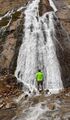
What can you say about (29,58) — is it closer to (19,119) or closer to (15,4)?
(19,119)

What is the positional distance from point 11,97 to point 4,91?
1.67m

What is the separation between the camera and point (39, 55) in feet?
118

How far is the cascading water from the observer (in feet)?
111

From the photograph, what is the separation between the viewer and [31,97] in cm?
2859

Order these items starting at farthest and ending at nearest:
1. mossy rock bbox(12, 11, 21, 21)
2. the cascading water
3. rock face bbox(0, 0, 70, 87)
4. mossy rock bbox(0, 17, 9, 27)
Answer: mossy rock bbox(12, 11, 21, 21)
mossy rock bbox(0, 17, 9, 27)
rock face bbox(0, 0, 70, 87)
the cascading water

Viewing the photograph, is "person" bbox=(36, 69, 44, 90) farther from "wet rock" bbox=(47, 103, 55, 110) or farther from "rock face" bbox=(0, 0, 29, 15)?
"rock face" bbox=(0, 0, 29, 15)

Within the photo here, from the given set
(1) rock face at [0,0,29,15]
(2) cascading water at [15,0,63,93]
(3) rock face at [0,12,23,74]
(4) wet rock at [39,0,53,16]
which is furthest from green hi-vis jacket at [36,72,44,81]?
(1) rock face at [0,0,29,15]

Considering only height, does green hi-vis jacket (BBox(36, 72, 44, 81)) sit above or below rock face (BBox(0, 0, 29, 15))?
below

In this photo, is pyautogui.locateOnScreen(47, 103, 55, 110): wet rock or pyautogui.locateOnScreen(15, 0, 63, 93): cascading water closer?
pyautogui.locateOnScreen(47, 103, 55, 110): wet rock

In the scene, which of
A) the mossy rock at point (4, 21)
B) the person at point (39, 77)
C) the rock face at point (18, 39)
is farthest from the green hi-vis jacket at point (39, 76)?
the mossy rock at point (4, 21)

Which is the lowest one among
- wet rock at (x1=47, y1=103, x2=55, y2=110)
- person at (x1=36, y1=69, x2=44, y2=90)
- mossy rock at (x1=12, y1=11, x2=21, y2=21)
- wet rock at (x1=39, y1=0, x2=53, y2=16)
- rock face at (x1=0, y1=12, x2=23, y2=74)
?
wet rock at (x1=47, y1=103, x2=55, y2=110)

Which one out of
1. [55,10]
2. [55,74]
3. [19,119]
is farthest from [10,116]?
[55,10]

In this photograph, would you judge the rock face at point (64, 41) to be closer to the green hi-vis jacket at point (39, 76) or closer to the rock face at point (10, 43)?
the green hi-vis jacket at point (39, 76)

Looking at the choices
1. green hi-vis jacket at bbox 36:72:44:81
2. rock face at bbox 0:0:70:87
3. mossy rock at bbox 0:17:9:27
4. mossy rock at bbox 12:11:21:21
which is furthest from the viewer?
mossy rock at bbox 12:11:21:21
